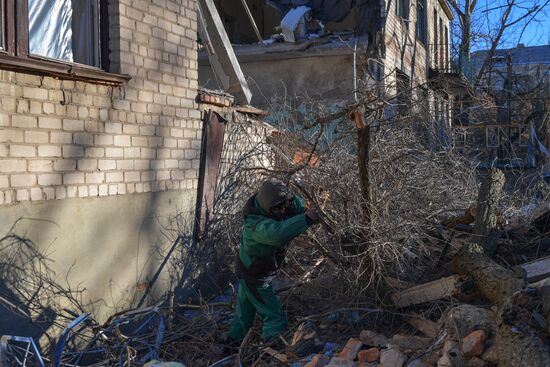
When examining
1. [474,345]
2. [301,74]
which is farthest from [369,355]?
[301,74]

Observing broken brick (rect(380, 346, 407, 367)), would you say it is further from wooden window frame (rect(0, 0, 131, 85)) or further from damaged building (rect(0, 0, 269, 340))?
wooden window frame (rect(0, 0, 131, 85))

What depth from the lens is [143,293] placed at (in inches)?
214

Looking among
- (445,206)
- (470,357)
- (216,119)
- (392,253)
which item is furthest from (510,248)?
(216,119)

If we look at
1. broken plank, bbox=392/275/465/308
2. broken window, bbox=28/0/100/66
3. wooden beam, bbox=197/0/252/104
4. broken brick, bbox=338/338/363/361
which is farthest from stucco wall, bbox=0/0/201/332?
broken plank, bbox=392/275/465/308

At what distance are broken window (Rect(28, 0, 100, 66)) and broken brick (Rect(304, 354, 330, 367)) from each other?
303 cm

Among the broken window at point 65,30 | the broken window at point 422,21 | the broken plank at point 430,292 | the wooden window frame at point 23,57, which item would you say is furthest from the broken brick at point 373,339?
the broken window at point 422,21

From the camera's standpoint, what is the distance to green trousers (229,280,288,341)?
14.3 feet

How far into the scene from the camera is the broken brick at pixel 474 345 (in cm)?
329

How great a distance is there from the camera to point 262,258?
171 inches

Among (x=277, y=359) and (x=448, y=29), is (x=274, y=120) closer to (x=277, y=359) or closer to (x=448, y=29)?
(x=277, y=359)

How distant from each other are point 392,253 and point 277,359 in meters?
1.25

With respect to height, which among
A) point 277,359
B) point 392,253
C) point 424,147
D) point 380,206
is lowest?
point 277,359

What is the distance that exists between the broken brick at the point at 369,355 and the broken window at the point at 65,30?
127 inches

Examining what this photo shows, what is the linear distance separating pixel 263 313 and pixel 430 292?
1.24m
